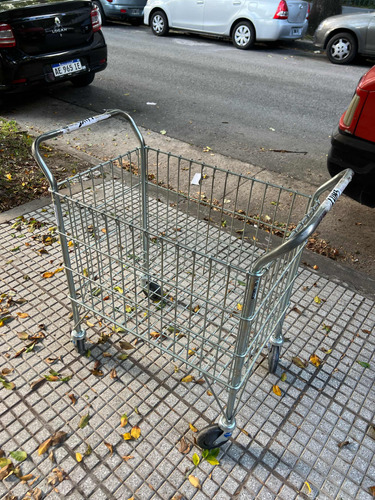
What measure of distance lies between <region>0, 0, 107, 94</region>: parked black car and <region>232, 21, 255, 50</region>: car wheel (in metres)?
5.72

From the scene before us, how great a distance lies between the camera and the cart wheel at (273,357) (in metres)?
2.42

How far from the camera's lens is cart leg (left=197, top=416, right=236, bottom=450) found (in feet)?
6.60

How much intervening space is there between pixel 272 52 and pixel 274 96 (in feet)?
14.7

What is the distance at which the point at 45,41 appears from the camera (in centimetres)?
575

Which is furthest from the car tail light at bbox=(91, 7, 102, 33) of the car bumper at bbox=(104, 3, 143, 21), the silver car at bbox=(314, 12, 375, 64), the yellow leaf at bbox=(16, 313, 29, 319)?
the car bumper at bbox=(104, 3, 143, 21)

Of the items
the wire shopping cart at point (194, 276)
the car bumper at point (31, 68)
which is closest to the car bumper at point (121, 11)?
the car bumper at point (31, 68)

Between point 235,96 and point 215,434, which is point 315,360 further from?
point 235,96

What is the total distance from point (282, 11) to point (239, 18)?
118cm

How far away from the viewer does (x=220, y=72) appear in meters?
8.98

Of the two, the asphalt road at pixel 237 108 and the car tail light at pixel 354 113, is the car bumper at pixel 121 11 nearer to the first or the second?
the asphalt road at pixel 237 108

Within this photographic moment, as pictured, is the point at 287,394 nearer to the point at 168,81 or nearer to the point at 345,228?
the point at 345,228

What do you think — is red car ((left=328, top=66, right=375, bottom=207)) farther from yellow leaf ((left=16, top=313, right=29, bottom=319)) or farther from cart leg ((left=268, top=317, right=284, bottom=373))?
yellow leaf ((left=16, top=313, right=29, bottom=319))

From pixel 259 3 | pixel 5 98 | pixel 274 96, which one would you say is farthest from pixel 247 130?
pixel 259 3

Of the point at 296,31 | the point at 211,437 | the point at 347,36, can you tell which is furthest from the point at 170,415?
the point at 296,31
